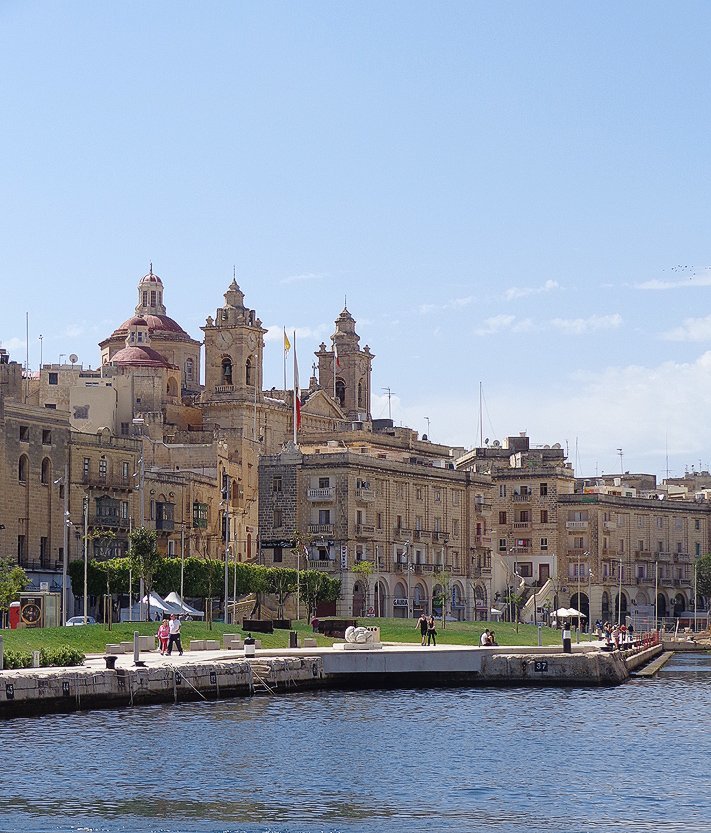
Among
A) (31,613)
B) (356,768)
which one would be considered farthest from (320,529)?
(356,768)

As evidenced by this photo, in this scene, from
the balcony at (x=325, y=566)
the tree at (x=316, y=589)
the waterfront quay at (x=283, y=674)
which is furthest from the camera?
the balcony at (x=325, y=566)

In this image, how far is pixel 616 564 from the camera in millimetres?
141625

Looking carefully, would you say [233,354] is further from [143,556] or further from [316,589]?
[143,556]

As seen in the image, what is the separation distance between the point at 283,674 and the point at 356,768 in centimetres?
1914

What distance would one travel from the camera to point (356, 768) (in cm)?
4128

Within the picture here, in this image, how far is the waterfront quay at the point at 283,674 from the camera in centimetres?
4909

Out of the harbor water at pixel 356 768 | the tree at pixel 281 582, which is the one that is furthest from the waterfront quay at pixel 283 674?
the tree at pixel 281 582

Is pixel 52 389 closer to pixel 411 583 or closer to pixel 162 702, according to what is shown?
pixel 411 583

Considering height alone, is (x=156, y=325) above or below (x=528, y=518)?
above

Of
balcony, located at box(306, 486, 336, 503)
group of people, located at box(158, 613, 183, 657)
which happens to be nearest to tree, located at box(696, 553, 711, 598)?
balcony, located at box(306, 486, 336, 503)

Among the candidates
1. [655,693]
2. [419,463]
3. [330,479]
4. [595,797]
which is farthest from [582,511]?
[595,797]

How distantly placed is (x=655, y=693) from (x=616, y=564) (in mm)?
75681

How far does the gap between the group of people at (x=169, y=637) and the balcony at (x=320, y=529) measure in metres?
47.7

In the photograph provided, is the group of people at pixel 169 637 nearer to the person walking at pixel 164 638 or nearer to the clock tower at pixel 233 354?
the person walking at pixel 164 638
